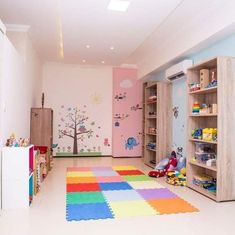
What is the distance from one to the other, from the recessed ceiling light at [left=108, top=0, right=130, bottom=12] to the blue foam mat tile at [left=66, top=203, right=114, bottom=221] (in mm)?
3079

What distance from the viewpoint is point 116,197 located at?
13.1 feet

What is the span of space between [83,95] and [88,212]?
18.9ft

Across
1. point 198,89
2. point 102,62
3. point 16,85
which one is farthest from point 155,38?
point 16,85

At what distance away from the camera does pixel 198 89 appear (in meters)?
4.51

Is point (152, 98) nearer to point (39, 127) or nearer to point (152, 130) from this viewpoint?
point (152, 130)

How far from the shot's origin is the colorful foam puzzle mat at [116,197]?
332cm

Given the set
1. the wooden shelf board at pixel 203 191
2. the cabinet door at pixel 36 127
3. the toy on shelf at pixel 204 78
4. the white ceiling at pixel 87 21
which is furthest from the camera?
the cabinet door at pixel 36 127

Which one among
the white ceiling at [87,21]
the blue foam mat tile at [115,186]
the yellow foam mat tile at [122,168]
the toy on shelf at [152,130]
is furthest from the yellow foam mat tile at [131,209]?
the toy on shelf at [152,130]

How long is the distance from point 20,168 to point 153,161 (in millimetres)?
4544

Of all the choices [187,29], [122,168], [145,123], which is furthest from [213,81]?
[145,123]

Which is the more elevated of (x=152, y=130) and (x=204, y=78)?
(x=204, y=78)

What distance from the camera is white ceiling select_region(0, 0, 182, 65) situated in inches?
A: 164

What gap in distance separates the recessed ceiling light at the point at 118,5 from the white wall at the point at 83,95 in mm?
4409

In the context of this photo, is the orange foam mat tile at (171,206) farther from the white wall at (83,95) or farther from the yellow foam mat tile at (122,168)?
the white wall at (83,95)
